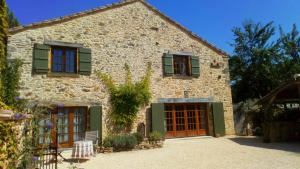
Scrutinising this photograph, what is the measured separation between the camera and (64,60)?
9.91 m

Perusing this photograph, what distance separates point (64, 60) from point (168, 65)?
4583 millimetres

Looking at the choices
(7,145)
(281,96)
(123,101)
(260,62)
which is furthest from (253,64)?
(7,145)

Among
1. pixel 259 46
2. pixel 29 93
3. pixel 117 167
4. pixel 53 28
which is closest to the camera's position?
pixel 117 167

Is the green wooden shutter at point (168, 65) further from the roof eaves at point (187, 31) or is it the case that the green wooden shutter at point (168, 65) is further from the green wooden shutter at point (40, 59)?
the green wooden shutter at point (40, 59)

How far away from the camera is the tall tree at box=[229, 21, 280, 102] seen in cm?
1469

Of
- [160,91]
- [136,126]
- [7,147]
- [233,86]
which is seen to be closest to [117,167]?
[7,147]

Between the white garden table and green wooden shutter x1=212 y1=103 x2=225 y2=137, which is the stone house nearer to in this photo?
green wooden shutter x1=212 y1=103 x2=225 y2=137

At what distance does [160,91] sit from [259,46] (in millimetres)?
8028

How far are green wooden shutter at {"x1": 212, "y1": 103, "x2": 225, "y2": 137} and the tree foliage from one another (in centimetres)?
427

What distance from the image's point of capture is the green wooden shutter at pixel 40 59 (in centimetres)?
918

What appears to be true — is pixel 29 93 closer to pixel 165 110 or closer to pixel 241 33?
pixel 165 110

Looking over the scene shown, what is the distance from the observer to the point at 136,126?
34.6 feet

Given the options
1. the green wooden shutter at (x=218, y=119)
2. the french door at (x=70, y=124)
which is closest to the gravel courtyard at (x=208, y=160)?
the french door at (x=70, y=124)

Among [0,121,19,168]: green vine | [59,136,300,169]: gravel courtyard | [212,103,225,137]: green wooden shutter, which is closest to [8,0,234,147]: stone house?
[212,103,225,137]: green wooden shutter
